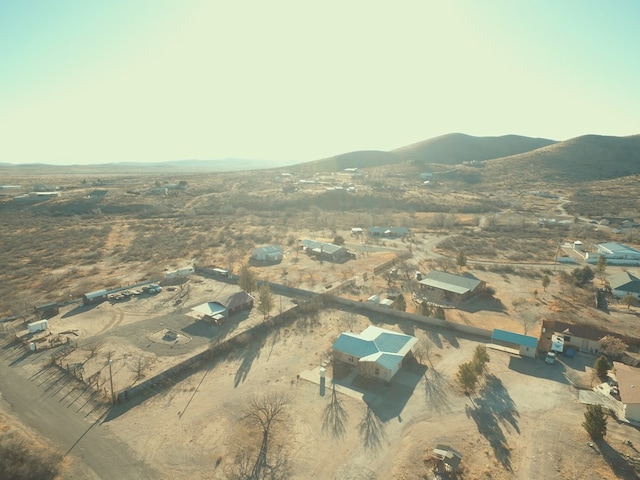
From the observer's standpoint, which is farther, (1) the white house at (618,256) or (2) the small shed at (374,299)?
(1) the white house at (618,256)

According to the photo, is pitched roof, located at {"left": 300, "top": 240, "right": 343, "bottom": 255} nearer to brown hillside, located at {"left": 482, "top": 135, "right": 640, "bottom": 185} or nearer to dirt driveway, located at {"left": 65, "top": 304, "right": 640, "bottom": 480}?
dirt driveway, located at {"left": 65, "top": 304, "right": 640, "bottom": 480}

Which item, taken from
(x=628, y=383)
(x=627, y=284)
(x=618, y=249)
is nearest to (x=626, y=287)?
A: (x=627, y=284)

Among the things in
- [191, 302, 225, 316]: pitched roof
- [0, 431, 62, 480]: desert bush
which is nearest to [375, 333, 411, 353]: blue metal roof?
[191, 302, 225, 316]: pitched roof

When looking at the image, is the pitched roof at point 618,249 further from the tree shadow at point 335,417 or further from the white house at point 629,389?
the tree shadow at point 335,417

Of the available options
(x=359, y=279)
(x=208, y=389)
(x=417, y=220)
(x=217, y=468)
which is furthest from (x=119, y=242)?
(x=417, y=220)

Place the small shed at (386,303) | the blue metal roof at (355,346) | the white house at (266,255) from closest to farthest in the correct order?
the blue metal roof at (355,346) < the small shed at (386,303) < the white house at (266,255)

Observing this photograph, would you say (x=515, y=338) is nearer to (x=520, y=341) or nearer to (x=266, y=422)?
(x=520, y=341)

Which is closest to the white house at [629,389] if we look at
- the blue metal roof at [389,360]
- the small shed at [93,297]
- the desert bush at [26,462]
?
the blue metal roof at [389,360]
